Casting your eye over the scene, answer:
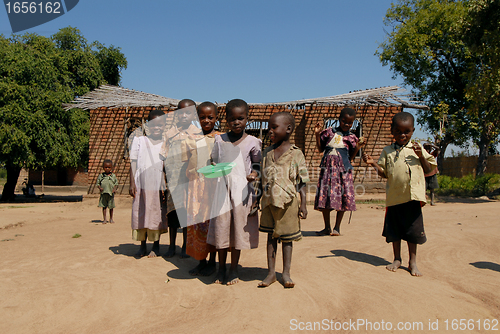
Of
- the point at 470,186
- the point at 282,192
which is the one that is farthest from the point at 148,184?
the point at 470,186

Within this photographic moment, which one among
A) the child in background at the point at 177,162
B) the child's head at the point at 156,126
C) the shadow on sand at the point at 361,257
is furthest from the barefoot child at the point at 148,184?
the shadow on sand at the point at 361,257

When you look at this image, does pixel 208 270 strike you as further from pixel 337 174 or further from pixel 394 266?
pixel 337 174

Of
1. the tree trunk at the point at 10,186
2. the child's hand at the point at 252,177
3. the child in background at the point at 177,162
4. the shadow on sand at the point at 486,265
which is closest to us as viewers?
the child's hand at the point at 252,177

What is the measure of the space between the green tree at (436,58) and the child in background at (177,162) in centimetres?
1866

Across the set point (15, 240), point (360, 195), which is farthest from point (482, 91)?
point (15, 240)

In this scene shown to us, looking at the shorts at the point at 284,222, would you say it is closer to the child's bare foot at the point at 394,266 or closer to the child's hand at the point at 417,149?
the child's bare foot at the point at 394,266

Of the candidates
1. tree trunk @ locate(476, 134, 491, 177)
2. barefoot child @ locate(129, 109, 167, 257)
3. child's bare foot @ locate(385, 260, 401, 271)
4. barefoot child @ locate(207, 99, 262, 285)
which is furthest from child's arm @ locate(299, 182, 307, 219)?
tree trunk @ locate(476, 134, 491, 177)

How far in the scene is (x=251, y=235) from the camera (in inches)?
136

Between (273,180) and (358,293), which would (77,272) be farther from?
(358,293)

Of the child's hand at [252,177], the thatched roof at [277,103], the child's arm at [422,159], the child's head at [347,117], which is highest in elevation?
the thatched roof at [277,103]

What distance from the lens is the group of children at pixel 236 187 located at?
11.0 ft

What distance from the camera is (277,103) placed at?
12.3 m

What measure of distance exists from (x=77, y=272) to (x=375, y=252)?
11.7ft

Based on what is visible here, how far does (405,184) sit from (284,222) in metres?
1.40
